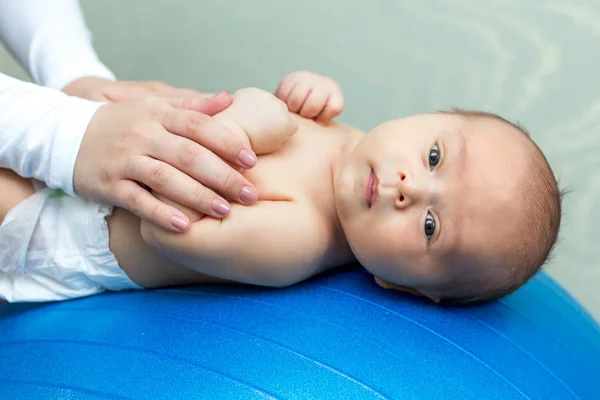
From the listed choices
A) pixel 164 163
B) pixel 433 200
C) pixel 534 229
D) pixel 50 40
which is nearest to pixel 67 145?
pixel 164 163

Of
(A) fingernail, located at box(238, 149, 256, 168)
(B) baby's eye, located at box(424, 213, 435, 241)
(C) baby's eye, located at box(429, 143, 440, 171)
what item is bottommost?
(B) baby's eye, located at box(424, 213, 435, 241)

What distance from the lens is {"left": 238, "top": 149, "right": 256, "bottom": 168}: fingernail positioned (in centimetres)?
84

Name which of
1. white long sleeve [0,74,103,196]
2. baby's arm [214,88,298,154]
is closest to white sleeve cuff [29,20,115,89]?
white long sleeve [0,74,103,196]

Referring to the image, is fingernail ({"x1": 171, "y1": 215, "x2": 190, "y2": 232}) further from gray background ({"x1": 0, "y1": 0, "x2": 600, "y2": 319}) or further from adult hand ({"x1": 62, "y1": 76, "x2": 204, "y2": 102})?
gray background ({"x1": 0, "y1": 0, "x2": 600, "y2": 319})

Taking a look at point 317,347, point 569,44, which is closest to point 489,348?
point 317,347

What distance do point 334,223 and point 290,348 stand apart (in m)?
0.23

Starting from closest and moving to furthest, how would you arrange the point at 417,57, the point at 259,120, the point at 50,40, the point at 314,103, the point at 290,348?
the point at 290,348, the point at 259,120, the point at 314,103, the point at 50,40, the point at 417,57

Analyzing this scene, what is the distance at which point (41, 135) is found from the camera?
34.0 inches

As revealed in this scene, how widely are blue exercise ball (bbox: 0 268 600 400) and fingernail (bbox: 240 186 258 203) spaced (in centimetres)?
13

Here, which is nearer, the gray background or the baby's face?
the baby's face

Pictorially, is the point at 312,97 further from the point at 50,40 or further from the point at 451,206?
the point at 50,40

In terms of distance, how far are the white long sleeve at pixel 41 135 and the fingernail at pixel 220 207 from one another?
7.9 inches

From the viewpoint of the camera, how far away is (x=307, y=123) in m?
1.04

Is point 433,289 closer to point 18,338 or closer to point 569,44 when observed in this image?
point 18,338
